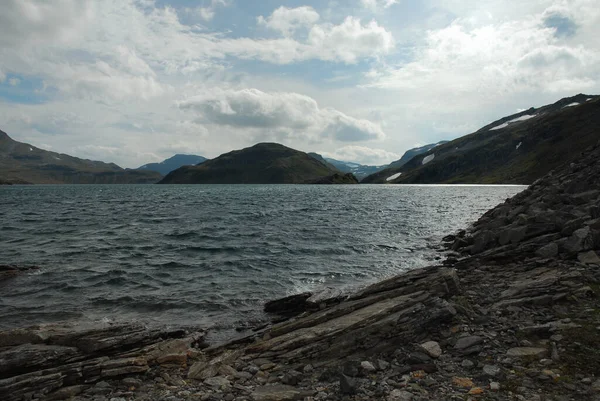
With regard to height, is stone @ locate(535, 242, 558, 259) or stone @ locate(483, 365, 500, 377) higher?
stone @ locate(535, 242, 558, 259)

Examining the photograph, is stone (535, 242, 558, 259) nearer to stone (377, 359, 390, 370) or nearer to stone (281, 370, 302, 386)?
stone (377, 359, 390, 370)

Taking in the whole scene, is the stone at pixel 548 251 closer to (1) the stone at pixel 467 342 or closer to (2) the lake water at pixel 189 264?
(2) the lake water at pixel 189 264

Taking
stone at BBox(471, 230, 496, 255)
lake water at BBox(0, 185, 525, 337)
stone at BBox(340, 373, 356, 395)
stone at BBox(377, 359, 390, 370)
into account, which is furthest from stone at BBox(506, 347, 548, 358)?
stone at BBox(471, 230, 496, 255)

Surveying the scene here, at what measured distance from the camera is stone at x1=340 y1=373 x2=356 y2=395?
8961mm

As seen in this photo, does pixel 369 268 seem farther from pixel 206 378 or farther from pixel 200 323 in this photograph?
pixel 206 378

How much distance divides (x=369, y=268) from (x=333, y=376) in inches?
746

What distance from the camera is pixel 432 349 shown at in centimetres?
1041

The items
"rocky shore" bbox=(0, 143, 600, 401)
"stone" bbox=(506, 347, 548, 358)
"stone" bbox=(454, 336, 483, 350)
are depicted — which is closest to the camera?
"rocky shore" bbox=(0, 143, 600, 401)

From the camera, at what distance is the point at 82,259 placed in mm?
30734

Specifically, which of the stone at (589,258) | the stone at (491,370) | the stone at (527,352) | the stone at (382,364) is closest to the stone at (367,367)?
the stone at (382,364)

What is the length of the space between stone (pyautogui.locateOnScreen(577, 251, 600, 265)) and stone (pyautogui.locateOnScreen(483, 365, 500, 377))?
1033cm

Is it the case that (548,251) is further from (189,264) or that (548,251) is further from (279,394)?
(189,264)

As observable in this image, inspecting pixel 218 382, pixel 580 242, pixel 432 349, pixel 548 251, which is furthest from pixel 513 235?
pixel 218 382

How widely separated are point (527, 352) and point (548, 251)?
1159 cm
